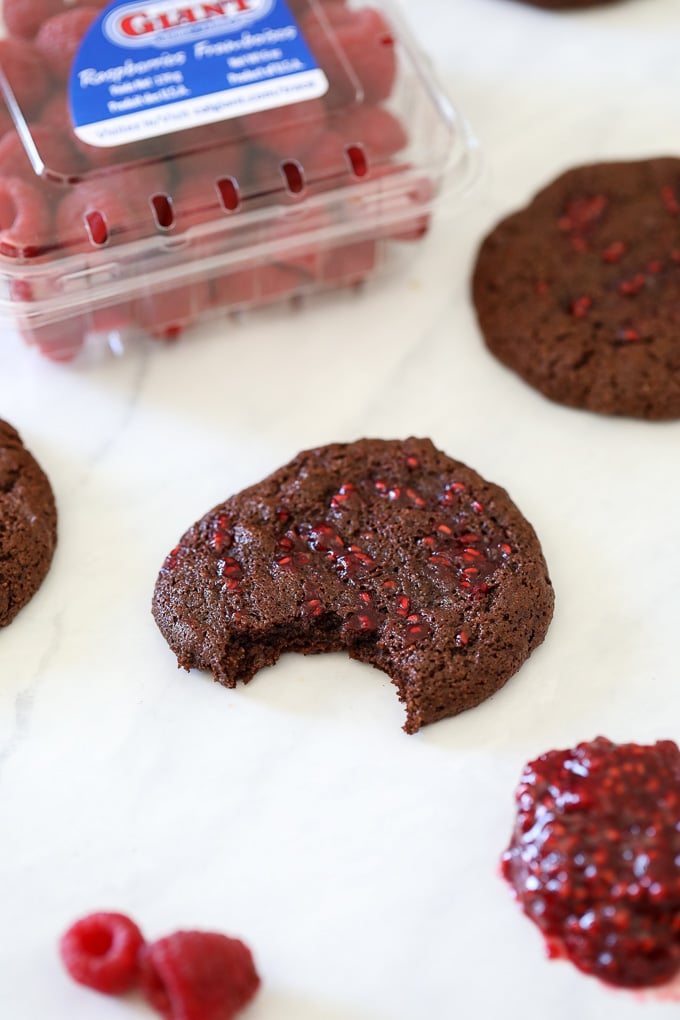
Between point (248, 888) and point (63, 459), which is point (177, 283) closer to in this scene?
point (63, 459)

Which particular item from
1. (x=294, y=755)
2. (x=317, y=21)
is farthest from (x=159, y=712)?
(x=317, y=21)

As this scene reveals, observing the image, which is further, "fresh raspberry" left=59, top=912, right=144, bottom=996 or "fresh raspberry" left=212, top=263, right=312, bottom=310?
"fresh raspberry" left=212, top=263, right=312, bottom=310

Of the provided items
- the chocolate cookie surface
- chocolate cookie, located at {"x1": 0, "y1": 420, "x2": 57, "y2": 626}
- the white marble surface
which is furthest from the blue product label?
the chocolate cookie surface

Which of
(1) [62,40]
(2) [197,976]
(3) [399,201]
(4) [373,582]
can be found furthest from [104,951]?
(1) [62,40]

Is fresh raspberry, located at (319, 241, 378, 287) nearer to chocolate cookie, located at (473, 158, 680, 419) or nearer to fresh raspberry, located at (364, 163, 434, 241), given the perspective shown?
fresh raspberry, located at (364, 163, 434, 241)

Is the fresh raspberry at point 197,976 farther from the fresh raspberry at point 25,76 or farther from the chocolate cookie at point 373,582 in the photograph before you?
the fresh raspberry at point 25,76
